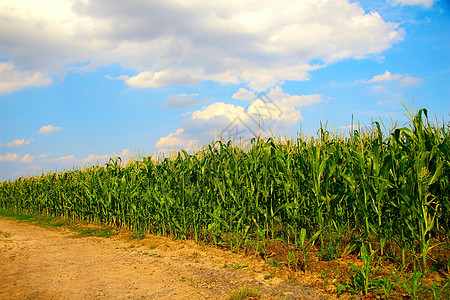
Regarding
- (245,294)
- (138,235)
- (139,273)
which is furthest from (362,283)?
(138,235)

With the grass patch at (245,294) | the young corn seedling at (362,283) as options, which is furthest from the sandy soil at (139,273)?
the young corn seedling at (362,283)

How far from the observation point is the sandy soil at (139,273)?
15.0ft

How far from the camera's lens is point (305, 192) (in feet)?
18.5

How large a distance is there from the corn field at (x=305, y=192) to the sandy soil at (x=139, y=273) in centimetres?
62

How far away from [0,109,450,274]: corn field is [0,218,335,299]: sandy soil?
0.62 m

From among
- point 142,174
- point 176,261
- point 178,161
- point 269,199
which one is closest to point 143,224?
point 142,174

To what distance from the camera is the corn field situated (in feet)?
15.8

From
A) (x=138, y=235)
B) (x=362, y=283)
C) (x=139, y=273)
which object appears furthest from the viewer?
(x=138, y=235)

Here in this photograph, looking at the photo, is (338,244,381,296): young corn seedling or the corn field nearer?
(338,244,381,296): young corn seedling

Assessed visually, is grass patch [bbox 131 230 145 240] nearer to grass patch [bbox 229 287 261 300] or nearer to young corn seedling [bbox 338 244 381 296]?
grass patch [bbox 229 287 261 300]

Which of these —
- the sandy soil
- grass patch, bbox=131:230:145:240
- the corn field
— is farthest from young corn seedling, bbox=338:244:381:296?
grass patch, bbox=131:230:145:240

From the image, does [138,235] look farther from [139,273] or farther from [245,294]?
[245,294]

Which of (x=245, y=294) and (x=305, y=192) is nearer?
(x=245, y=294)

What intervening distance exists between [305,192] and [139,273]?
141 inches
